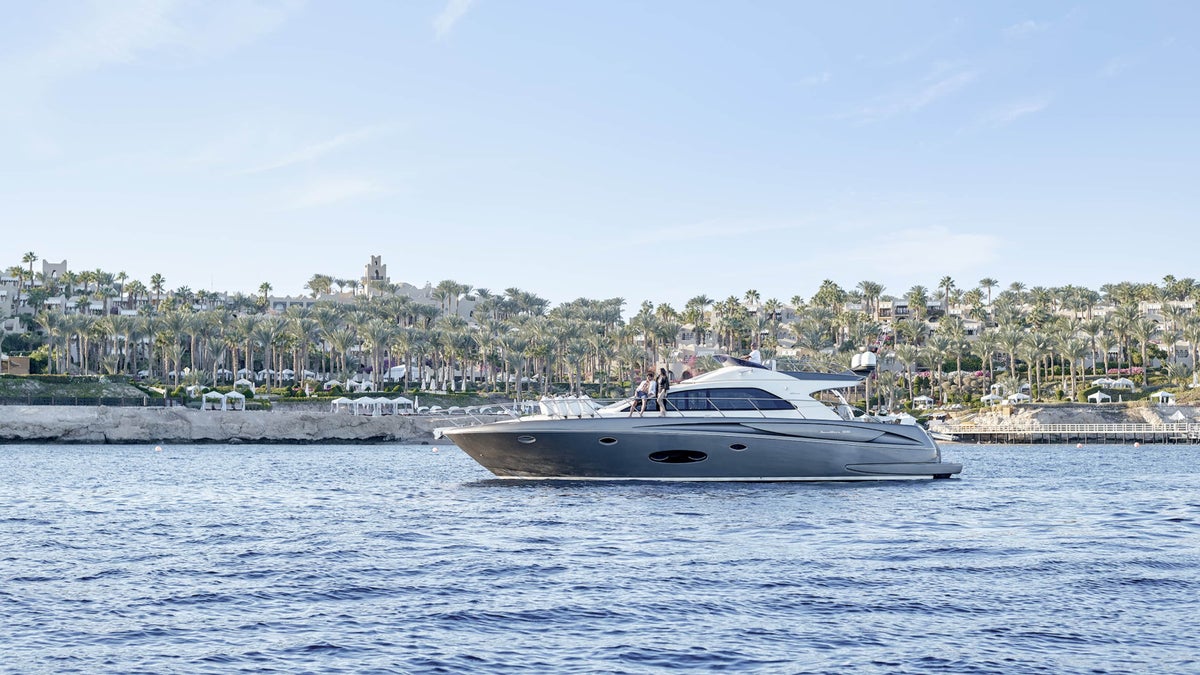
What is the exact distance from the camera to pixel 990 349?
→ 4776 inches

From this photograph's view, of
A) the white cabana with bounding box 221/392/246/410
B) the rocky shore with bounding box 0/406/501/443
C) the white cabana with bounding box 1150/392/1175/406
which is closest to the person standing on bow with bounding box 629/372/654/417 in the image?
the rocky shore with bounding box 0/406/501/443

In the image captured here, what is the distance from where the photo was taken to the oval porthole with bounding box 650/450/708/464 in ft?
106

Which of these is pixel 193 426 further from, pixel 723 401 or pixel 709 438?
pixel 709 438

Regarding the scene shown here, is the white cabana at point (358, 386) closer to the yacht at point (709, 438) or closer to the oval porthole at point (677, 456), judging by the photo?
the yacht at point (709, 438)

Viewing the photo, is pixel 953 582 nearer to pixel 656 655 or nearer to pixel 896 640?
pixel 896 640

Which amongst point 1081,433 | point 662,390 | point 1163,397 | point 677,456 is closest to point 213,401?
point 662,390

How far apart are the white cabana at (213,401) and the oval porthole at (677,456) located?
6634 centimetres

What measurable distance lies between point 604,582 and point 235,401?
85.4 meters

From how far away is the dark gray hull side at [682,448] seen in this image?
105 ft

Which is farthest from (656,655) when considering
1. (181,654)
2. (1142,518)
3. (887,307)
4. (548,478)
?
(887,307)

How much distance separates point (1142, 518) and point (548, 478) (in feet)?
52.8

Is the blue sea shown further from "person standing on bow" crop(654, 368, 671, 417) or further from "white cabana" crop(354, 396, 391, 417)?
"white cabana" crop(354, 396, 391, 417)

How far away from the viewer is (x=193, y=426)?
84.4 meters

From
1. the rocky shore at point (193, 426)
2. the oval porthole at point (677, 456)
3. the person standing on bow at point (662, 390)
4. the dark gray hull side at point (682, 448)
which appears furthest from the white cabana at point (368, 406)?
the oval porthole at point (677, 456)
